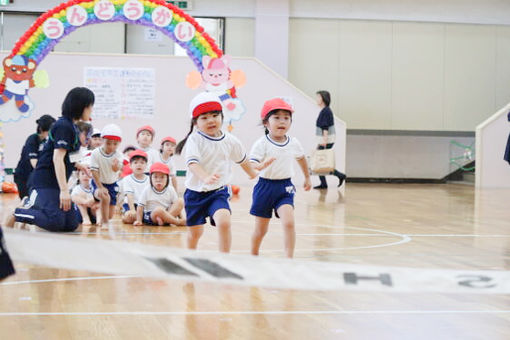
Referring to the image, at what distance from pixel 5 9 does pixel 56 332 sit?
47.2 ft

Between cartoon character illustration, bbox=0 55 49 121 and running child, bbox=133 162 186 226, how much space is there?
461 cm

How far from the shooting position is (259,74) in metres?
14.3

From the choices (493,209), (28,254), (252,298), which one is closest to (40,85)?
(493,209)

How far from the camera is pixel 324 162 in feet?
41.7

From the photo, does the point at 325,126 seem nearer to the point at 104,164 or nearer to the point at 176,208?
the point at 176,208

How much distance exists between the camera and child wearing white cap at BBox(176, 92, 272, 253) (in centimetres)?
431

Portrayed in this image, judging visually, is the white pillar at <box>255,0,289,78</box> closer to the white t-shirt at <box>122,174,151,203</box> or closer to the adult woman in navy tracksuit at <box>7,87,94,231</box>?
the white t-shirt at <box>122,174,151,203</box>

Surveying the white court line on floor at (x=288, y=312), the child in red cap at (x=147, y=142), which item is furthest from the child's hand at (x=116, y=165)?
the white court line on floor at (x=288, y=312)

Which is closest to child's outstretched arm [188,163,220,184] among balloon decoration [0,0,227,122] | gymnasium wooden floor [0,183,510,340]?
gymnasium wooden floor [0,183,510,340]

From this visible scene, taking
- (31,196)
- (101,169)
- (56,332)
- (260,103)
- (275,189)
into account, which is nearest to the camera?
(56,332)

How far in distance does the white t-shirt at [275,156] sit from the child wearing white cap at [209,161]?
1.34ft

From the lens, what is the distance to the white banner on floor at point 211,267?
1849 mm

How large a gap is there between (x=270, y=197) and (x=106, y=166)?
303 cm

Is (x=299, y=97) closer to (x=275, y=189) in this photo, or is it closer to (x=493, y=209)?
(x=493, y=209)
